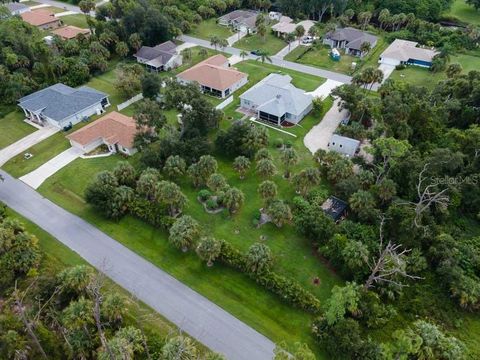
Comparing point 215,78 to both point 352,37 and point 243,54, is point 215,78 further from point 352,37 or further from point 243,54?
point 352,37

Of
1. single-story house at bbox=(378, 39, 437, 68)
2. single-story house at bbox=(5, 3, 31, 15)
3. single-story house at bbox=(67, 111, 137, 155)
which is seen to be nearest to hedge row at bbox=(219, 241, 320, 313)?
single-story house at bbox=(67, 111, 137, 155)

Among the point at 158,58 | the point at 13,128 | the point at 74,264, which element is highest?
the point at 158,58

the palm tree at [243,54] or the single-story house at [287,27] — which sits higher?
the single-story house at [287,27]

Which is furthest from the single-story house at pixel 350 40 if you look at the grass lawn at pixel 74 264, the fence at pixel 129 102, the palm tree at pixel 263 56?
the grass lawn at pixel 74 264

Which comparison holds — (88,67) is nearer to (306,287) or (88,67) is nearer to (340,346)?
(306,287)

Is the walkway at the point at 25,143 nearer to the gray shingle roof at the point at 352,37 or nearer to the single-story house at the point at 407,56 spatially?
the gray shingle roof at the point at 352,37

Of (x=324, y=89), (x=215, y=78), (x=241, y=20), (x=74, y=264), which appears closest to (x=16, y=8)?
(x=241, y=20)
